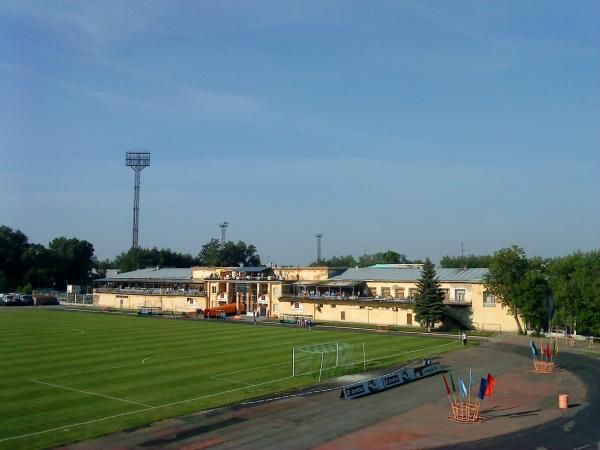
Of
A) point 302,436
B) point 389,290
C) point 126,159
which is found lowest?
point 302,436

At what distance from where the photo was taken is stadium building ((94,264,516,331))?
7338cm

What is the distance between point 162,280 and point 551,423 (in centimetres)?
9080

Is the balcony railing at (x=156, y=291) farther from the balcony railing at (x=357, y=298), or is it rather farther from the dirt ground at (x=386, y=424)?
Answer: the dirt ground at (x=386, y=424)

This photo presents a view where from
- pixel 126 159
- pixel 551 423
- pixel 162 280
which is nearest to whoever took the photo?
pixel 551 423

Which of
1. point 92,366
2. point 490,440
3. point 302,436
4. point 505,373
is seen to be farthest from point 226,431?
point 505,373

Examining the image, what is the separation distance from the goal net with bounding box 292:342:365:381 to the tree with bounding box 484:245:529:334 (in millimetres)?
23911

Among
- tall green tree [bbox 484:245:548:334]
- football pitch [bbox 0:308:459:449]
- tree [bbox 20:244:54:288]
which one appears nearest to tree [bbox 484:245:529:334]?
tall green tree [bbox 484:245:548:334]

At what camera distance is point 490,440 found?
24.3 metres

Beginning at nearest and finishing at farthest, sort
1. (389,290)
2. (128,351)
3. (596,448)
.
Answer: (596,448), (128,351), (389,290)

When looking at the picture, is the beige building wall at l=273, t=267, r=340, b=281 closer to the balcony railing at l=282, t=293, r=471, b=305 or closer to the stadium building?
the stadium building

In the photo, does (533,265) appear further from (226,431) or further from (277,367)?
(226,431)

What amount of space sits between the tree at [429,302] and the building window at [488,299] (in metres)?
4.85

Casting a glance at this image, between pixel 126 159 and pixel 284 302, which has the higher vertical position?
pixel 126 159

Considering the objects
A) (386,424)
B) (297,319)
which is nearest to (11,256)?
(297,319)
